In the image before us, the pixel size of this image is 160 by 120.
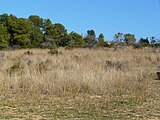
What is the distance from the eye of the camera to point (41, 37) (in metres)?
55.5

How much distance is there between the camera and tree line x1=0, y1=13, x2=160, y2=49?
5009 cm

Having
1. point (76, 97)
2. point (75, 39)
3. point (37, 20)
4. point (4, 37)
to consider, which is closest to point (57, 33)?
point (75, 39)

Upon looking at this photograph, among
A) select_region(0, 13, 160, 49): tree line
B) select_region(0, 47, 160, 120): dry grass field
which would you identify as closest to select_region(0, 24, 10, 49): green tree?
select_region(0, 13, 160, 49): tree line

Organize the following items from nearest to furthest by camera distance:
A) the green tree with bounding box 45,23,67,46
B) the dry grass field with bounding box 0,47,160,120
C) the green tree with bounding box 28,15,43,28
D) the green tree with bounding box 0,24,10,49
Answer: the dry grass field with bounding box 0,47,160,120, the green tree with bounding box 0,24,10,49, the green tree with bounding box 45,23,67,46, the green tree with bounding box 28,15,43,28

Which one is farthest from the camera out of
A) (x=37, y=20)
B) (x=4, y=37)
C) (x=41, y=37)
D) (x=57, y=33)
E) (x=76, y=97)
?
(x=37, y=20)

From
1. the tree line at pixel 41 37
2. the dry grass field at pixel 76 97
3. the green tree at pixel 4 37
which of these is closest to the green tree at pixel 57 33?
the tree line at pixel 41 37

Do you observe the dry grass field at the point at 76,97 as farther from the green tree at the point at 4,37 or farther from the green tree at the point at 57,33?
the green tree at the point at 57,33

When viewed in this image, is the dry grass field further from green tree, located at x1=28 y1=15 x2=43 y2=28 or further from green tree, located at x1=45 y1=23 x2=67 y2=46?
green tree, located at x1=28 y1=15 x2=43 y2=28

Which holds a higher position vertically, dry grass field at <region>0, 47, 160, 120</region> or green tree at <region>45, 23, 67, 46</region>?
green tree at <region>45, 23, 67, 46</region>

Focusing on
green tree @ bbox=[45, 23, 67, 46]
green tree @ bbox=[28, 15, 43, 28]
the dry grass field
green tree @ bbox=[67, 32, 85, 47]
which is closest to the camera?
the dry grass field

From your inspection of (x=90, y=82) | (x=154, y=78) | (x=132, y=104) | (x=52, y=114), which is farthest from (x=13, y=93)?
(x=154, y=78)

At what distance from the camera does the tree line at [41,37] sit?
50.1 metres

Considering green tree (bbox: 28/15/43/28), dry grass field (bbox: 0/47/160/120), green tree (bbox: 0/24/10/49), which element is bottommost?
dry grass field (bbox: 0/47/160/120)

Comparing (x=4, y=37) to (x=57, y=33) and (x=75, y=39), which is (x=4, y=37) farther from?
(x=75, y=39)
